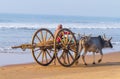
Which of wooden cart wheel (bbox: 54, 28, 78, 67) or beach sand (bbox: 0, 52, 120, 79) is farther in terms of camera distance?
wooden cart wheel (bbox: 54, 28, 78, 67)

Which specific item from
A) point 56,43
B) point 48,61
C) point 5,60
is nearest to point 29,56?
point 5,60

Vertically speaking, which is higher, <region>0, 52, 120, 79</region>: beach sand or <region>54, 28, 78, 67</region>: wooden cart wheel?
<region>54, 28, 78, 67</region>: wooden cart wheel

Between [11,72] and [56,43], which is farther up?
[56,43]

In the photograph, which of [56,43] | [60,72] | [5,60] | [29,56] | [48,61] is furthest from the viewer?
[29,56]

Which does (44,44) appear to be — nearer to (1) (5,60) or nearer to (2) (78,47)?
(2) (78,47)

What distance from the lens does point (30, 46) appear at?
1461 centimetres

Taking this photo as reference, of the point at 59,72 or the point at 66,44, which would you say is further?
the point at 66,44

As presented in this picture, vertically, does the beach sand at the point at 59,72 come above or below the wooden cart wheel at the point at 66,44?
below

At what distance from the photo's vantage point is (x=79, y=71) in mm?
13523

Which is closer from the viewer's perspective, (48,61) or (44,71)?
(44,71)

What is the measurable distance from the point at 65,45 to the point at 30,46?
4.30ft

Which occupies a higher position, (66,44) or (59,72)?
(66,44)

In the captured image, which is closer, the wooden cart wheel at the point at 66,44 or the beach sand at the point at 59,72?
the beach sand at the point at 59,72

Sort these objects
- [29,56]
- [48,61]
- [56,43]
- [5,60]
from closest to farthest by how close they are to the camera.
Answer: [56,43]
[48,61]
[5,60]
[29,56]
